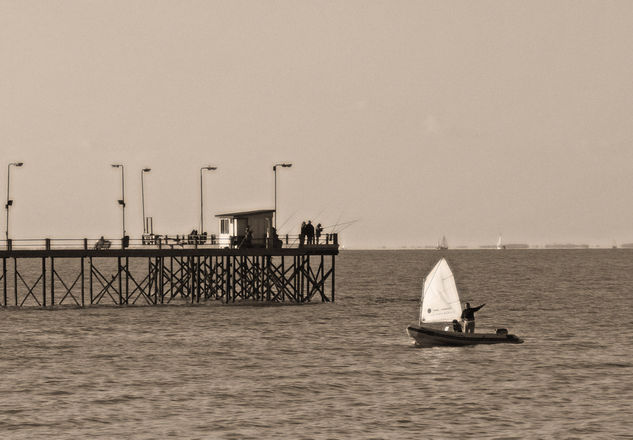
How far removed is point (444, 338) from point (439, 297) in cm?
259

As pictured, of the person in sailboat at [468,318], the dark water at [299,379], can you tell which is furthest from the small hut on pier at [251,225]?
the person in sailboat at [468,318]

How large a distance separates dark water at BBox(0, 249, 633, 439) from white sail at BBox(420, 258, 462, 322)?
2.30m

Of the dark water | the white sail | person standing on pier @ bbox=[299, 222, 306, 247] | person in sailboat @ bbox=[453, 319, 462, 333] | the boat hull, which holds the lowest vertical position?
the dark water

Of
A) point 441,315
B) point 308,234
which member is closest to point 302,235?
point 308,234

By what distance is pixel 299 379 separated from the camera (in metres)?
45.1

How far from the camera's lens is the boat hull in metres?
53.9

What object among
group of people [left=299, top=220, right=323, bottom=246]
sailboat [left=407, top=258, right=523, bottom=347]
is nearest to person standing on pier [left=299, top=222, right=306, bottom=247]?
group of people [left=299, top=220, right=323, bottom=246]

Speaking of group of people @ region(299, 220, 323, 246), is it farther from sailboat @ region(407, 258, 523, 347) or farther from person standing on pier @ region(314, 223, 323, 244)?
sailboat @ region(407, 258, 523, 347)

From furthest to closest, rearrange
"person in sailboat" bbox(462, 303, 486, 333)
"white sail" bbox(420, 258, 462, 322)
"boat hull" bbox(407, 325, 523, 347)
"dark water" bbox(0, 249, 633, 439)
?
"white sail" bbox(420, 258, 462, 322) < "person in sailboat" bbox(462, 303, 486, 333) < "boat hull" bbox(407, 325, 523, 347) < "dark water" bbox(0, 249, 633, 439)

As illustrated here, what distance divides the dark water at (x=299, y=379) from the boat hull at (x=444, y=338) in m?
0.47

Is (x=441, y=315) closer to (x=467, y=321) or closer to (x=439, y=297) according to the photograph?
(x=439, y=297)

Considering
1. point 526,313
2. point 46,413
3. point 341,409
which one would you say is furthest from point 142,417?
→ point 526,313

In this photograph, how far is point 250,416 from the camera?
3741 cm

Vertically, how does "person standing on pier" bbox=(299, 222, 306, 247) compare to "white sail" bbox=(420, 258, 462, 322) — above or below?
above
